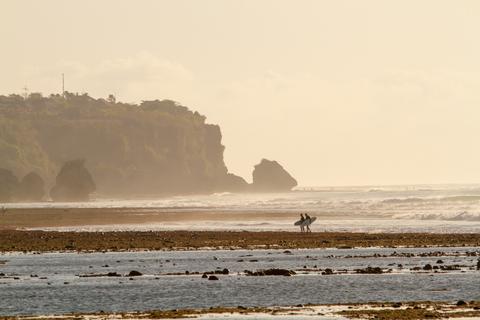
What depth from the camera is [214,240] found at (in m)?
96.4

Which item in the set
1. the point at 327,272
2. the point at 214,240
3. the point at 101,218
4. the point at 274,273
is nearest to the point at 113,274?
the point at 274,273

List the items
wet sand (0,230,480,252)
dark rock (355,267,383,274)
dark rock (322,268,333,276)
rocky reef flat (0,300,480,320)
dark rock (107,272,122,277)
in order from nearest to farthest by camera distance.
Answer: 1. rocky reef flat (0,300,480,320)
2. dark rock (322,268,333,276)
3. dark rock (355,267,383,274)
4. dark rock (107,272,122,277)
5. wet sand (0,230,480,252)

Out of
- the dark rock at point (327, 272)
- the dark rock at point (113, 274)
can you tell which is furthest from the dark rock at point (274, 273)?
the dark rock at point (113, 274)

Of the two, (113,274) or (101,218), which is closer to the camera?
(113,274)

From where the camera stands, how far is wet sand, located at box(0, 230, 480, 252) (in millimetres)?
89562

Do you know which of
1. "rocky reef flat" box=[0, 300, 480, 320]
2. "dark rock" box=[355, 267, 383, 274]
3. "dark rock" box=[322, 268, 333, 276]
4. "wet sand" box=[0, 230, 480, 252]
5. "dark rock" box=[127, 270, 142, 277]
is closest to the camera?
"rocky reef flat" box=[0, 300, 480, 320]

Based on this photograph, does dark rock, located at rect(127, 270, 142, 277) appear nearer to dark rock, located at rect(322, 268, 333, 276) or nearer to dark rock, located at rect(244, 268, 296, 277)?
dark rock, located at rect(244, 268, 296, 277)

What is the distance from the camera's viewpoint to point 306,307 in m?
50.2

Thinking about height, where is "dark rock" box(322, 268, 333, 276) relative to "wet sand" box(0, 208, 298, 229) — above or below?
below

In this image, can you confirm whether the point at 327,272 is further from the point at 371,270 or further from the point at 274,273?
the point at 274,273

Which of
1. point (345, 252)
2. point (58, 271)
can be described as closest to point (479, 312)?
point (58, 271)

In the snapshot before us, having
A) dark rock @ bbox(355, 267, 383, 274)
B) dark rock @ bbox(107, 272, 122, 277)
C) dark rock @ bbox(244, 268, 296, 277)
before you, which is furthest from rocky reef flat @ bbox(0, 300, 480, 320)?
dark rock @ bbox(107, 272, 122, 277)

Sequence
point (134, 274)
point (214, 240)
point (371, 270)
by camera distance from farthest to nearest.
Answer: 1. point (214, 240)
2. point (134, 274)
3. point (371, 270)

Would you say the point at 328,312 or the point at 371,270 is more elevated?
the point at 371,270
